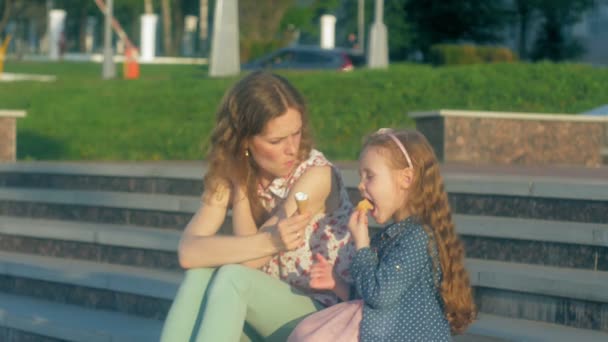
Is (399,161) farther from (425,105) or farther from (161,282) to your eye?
(425,105)

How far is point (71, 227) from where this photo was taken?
23.2ft

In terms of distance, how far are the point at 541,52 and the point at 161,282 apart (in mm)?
32221

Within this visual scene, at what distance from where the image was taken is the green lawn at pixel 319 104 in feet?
38.5

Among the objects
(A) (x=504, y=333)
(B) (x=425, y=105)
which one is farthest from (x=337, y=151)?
(A) (x=504, y=333)

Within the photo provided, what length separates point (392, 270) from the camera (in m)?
3.55

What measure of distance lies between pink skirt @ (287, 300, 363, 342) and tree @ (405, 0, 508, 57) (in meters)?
31.0

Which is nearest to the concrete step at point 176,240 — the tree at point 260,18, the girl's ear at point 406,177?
the girl's ear at point 406,177

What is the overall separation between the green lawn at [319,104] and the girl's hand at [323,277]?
6.37 meters

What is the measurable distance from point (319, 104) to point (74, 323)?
744 cm

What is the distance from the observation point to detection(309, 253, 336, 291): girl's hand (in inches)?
154

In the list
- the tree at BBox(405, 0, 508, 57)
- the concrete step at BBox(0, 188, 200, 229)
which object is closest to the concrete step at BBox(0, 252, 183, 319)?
Result: the concrete step at BBox(0, 188, 200, 229)

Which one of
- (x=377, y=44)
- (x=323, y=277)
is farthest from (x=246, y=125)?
(x=377, y=44)

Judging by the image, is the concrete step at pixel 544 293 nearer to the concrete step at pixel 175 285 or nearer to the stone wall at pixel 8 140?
the concrete step at pixel 175 285

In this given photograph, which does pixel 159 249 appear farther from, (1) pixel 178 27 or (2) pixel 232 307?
(1) pixel 178 27
